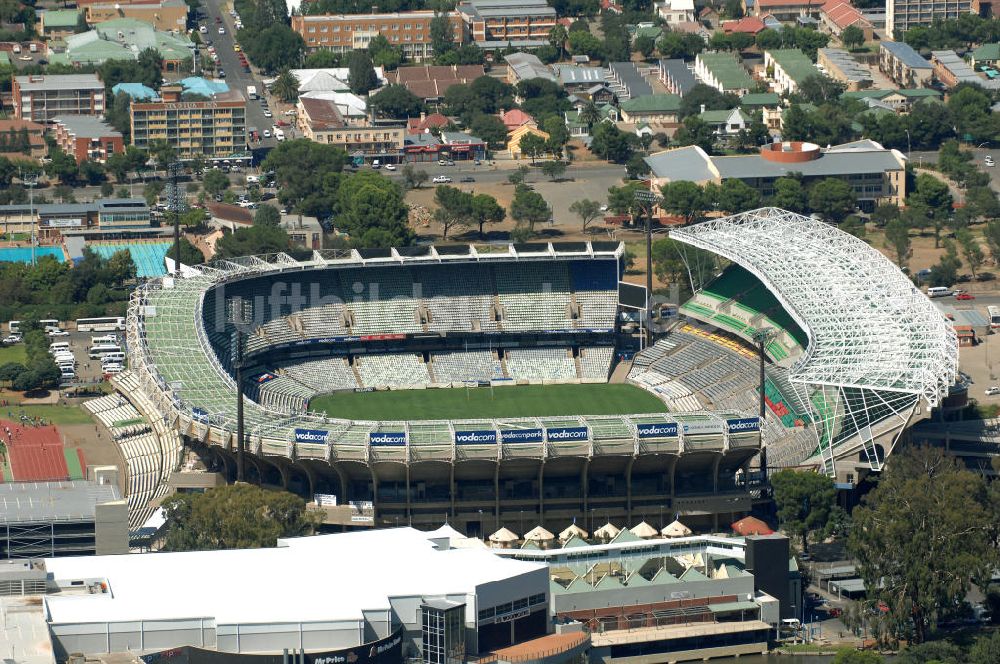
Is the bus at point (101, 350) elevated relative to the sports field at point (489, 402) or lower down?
elevated

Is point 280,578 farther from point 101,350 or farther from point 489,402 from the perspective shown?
point 101,350

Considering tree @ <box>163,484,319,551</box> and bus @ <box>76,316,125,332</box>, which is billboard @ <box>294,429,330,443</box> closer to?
tree @ <box>163,484,319,551</box>

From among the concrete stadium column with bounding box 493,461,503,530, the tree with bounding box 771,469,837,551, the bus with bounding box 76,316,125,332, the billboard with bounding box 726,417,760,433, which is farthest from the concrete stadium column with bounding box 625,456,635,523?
the bus with bounding box 76,316,125,332

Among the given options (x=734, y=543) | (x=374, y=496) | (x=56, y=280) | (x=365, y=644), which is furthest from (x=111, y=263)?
(x=365, y=644)

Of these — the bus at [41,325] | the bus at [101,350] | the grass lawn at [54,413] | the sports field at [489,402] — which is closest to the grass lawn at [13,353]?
the bus at [41,325]

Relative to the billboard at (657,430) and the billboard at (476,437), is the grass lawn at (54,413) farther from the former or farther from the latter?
the billboard at (657,430)

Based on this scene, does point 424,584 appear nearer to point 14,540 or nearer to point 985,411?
point 14,540

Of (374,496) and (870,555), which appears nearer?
(870,555)

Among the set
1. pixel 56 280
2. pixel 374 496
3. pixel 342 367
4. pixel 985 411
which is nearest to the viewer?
pixel 374 496
